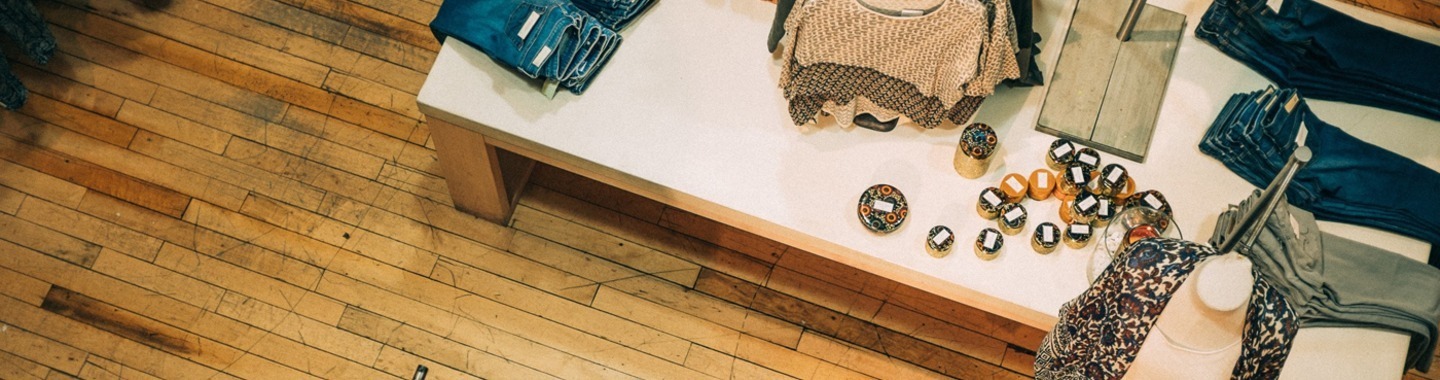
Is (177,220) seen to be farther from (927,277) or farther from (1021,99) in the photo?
(1021,99)

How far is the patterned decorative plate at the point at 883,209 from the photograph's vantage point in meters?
2.51

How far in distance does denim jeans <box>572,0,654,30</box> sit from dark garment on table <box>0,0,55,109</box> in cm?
176

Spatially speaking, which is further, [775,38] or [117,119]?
[117,119]

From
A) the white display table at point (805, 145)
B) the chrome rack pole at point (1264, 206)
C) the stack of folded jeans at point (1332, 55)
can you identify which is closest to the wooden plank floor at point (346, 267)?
the white display table at point (805, 145)

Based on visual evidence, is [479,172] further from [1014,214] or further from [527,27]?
[1014,214]

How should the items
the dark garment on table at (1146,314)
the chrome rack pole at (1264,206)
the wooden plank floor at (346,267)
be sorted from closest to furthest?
the chrome rack pole at (1264,206) → the dark garment on table at (1146,314) → the wooden plank floor at (346,267)

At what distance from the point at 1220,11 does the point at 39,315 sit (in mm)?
3302

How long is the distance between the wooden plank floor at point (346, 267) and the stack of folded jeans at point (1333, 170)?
0.77 m

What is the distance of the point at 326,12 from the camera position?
3.51 meters

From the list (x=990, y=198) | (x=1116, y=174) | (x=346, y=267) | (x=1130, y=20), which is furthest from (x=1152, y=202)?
(x=346, y=267)

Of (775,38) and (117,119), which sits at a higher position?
(775,38)

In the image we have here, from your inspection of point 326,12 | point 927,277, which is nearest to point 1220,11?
point 927,277

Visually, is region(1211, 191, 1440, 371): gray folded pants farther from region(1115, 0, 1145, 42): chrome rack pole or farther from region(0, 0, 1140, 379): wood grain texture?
region(0, 0, 1140, 379): wood grain texture

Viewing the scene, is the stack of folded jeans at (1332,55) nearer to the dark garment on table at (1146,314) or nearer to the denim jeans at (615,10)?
the dark garment on table at (1146,314)
